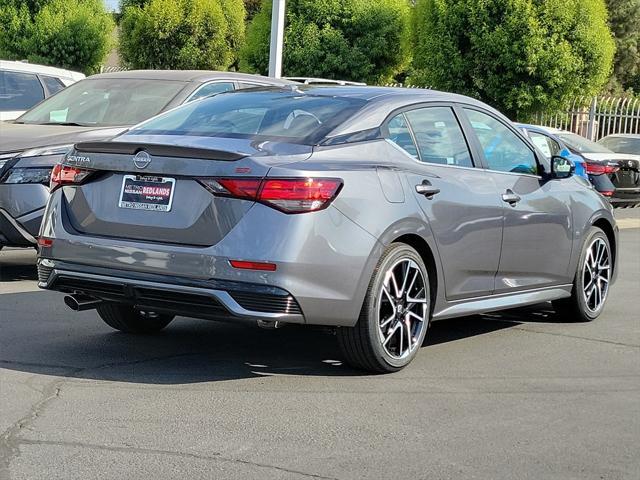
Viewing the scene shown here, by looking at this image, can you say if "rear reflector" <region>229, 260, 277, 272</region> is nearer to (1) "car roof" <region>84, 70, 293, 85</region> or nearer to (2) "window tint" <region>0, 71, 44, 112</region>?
(1) "car roof" <region>84, 70, 293, 85</region>

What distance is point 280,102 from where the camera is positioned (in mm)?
6969

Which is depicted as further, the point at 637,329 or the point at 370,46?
the point at 370,46

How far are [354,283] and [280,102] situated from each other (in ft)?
4.56

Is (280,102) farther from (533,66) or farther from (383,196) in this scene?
(533,66)

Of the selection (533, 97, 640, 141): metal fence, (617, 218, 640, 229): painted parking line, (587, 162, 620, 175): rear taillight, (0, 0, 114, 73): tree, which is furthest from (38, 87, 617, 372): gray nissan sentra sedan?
(0, 0, 114, 73): tree

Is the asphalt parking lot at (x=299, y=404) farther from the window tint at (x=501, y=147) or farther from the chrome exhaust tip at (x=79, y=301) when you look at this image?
the window tint at (x=501, y=147)

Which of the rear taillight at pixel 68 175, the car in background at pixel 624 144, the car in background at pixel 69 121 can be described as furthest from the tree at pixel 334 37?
A: the rear taillight at pixel 68 175

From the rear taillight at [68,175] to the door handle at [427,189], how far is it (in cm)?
181

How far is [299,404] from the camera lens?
19.1 ft

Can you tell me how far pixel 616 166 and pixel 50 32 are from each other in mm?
16176

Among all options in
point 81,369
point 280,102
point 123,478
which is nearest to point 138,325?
point 81,369

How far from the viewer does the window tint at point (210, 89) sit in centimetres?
1058

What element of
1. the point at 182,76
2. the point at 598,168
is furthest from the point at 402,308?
the point at 598,168

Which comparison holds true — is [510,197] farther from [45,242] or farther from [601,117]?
[601,117]
